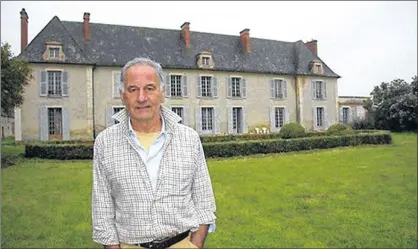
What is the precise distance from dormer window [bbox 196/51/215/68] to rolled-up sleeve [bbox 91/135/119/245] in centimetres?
1833

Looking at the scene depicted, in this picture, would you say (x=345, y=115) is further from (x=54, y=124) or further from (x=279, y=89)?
(x=54, y=124)

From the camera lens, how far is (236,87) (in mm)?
20750

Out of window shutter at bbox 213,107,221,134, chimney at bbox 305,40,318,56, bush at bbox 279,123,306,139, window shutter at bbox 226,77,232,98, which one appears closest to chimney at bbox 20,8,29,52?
window shutter at bbox 213,107,221,134

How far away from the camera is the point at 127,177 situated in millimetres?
1691

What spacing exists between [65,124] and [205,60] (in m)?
7.80

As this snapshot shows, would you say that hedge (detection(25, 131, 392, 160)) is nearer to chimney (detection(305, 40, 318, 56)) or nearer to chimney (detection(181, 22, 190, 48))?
chimney (detection(181, 22, 190, 48))

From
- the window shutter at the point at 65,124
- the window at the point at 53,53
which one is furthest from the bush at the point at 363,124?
the window at the point at 53,53

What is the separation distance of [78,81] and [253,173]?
461 inches

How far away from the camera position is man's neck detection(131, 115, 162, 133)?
180 cm

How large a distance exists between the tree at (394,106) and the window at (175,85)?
991 cm

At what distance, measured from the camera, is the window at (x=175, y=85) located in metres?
19.2

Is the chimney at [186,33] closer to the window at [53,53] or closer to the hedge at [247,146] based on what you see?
the window at [53,53]

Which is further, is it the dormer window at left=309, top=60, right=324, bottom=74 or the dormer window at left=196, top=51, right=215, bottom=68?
the dormer window at left=309, top=60, right=324, bottom=74

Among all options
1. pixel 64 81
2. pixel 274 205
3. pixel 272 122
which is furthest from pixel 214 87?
pixel 274 205
